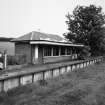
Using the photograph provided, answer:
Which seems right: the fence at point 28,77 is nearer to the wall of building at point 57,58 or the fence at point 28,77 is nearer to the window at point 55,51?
the wall of building at point 57,58

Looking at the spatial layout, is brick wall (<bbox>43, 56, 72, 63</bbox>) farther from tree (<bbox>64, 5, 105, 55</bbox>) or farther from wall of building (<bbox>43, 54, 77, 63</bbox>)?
tree (<bbox>64, 5, 105, 55</bbox>)

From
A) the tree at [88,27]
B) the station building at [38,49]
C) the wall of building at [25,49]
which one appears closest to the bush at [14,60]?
the station building at [38,49]

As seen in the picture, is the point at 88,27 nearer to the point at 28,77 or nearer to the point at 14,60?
the point at 14,60

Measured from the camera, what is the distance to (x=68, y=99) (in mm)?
4391

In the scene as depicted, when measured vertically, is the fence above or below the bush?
below

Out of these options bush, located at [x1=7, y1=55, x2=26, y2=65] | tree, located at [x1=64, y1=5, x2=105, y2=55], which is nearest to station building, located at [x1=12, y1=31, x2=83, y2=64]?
bush, located at [x1=7, y1=55, x2=26, y2=65]

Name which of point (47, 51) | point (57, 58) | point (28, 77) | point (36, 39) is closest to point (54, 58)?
point (57, 58)

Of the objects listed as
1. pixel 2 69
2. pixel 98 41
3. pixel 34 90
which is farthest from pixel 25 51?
pixel 98 41

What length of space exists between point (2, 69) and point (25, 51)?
15.9ft

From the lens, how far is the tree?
1788 centimetres

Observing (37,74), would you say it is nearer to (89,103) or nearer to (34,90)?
(34,90)

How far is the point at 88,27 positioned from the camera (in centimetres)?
1792

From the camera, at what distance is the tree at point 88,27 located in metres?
17.9

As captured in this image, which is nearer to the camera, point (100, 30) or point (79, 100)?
point (79, 100)
